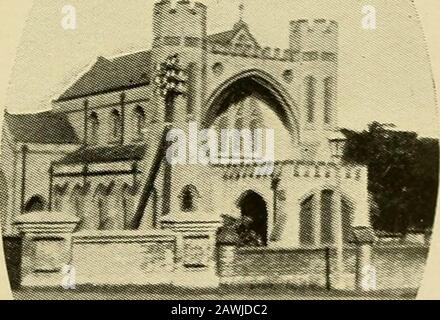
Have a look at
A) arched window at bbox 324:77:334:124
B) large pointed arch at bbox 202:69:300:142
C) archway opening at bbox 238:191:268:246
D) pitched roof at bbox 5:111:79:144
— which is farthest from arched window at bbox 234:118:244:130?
pitched roof at bbox 5:111:79:144

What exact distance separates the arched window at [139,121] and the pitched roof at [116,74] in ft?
0.89

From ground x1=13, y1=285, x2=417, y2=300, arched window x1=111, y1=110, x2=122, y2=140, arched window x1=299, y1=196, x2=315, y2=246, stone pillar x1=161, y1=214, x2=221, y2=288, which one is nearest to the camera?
ground x1=13, y1=285, x2=417, y2=300

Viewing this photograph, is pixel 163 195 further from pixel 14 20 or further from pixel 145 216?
pixel 14 20

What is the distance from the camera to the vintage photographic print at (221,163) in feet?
33.7

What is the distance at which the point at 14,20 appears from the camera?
33.3 feet

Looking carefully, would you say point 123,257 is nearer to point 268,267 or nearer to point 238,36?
point 268,267

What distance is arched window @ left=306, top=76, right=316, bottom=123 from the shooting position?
35.8ft

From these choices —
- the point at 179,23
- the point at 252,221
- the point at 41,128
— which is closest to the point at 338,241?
the point at 252,221

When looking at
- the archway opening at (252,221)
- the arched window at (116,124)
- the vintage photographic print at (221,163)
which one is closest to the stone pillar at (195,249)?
the vintage photographic print at (221,163)

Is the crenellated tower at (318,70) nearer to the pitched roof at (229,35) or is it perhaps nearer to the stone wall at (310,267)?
the pitched roof at (229,35)

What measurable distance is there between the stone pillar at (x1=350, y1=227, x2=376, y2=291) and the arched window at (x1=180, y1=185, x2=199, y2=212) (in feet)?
4.69

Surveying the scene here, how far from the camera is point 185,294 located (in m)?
10.2

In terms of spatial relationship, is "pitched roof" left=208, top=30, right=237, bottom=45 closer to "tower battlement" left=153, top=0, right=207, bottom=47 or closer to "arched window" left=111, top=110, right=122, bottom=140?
"tower battlement" left=153, top=0, right=207, bottom=47
